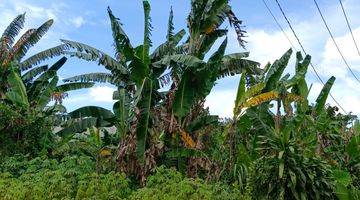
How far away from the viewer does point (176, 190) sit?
8.59m

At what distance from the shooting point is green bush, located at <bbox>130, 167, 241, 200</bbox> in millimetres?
8336

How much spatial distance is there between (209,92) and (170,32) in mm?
2369

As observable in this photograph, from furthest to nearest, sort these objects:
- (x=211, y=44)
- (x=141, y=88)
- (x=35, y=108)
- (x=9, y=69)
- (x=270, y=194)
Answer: (x=9, y=69), (x=35, y=108), (x=211, y=44), (x=141, y=88), (x=270, y=194)

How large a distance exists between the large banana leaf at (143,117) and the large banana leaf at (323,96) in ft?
16.8

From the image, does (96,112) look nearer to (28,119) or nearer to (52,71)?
(28,119)

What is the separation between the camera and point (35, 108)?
14.9 m

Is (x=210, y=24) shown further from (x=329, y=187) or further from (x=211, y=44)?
(x=329, y=187)

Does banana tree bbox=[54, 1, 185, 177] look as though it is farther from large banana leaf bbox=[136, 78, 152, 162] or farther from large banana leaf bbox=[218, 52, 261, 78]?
large banana leaf bbox=[218, 52, 261, 78]

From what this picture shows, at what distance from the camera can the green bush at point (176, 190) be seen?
8.34 meters

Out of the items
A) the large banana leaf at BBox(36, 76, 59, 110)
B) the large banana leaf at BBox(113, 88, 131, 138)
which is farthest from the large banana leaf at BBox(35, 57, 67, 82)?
the large banana leaf at BBox(113, 88, 131, 138)

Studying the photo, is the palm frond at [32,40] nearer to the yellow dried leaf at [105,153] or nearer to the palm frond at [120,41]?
the palm frond at [120,41]

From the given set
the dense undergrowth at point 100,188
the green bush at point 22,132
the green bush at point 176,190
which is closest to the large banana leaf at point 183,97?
the dense undergrowth at point 100,188

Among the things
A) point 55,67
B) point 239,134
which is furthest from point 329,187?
point 55,67

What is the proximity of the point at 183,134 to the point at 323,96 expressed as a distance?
466cm
